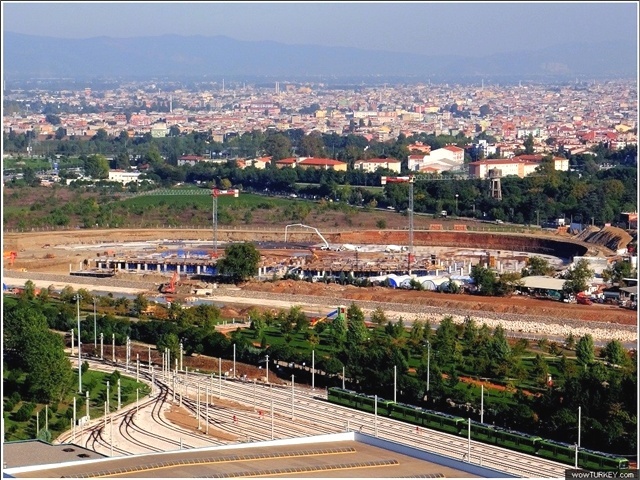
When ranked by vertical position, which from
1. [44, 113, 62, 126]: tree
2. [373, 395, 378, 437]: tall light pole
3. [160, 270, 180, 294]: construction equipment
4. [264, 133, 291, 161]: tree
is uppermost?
[44, 113, 62, 126]: tree

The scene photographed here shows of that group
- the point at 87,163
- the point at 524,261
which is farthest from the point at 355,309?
the point at 87,163

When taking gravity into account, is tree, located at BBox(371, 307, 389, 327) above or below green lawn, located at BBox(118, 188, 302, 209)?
below

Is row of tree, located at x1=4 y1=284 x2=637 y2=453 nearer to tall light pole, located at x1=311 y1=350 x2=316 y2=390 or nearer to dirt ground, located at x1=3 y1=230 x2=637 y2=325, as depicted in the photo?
tall light pole, located at x1=311 y1=350 x2=316 y2=390

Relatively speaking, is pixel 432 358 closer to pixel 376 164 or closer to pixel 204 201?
pixel 204 201

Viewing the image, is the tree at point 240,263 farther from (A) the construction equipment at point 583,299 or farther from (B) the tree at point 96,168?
(B) the tree at point 96,168

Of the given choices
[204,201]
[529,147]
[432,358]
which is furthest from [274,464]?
[529,147]

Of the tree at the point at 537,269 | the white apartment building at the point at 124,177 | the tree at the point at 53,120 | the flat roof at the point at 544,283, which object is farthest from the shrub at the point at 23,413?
the tree at the point at 53,120

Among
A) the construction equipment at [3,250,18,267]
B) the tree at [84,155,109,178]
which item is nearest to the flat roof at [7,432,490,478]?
the construction equipment at [3,250,18,267]
